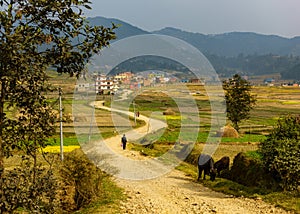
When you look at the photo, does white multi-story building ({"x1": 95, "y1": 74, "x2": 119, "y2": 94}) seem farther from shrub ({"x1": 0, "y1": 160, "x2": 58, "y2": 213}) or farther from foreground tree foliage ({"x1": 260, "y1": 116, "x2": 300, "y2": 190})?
shrub ({"x1": 0, "y1": 160, "x2": 58, "y2": 213})

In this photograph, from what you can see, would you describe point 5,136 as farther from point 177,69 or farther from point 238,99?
point 177,69

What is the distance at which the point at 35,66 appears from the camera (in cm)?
508

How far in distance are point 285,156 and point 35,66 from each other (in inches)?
474

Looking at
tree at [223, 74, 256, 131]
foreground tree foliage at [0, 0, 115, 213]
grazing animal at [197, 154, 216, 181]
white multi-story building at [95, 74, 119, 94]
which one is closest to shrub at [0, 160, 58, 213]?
foreground tree foliage at [0, 0, 115, 213]

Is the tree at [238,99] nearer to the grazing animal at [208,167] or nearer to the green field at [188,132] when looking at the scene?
the green field at [188,132]

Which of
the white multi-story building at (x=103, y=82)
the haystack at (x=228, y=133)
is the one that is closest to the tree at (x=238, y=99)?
the haystack at (x=228, y=133)

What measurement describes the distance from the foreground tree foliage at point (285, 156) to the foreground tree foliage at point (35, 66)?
435 inches

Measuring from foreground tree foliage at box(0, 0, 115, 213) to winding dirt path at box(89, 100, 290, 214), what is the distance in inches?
312

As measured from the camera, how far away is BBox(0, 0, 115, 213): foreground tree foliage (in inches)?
194

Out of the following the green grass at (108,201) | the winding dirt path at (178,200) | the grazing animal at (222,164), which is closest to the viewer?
the green grass at (108,201)

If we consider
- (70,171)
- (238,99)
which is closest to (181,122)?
(238,99)

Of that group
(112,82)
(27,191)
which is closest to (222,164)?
(27,191)

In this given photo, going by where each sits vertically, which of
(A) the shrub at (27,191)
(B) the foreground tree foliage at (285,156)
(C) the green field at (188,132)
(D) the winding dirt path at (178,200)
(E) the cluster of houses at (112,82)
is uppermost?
(E) the cluster of houses at (112,82)

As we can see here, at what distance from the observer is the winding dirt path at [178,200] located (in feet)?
42.8
